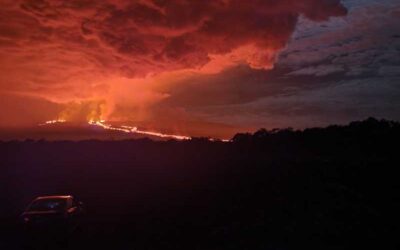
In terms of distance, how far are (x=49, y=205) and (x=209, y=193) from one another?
13.0 meters

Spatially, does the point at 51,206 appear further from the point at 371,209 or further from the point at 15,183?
the point at 15,183

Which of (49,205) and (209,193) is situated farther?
(209,193)

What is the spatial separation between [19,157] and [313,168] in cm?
2950

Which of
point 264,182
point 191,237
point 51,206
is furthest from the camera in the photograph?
point 264,182

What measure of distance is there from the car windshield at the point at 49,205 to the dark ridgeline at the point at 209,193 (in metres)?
1.16

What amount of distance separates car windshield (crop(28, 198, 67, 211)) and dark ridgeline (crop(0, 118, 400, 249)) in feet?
3.82

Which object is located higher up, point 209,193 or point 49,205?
point 49,205

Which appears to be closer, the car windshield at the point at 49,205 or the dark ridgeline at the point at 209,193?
the car windshield at the point at 49,205

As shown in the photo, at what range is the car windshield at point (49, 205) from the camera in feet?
59.9

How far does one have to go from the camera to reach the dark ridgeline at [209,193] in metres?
20.6

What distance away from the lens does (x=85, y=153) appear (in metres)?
52.1

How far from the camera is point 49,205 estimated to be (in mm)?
18531

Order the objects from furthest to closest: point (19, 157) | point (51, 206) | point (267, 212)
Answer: point (19, 157), point (267, 212), point (51, 206)

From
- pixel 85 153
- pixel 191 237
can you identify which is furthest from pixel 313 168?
pixel 85 153
